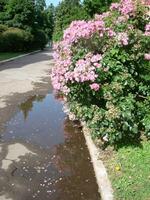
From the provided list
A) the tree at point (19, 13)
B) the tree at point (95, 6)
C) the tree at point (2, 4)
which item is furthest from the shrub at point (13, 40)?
the tree at point (95, 6)

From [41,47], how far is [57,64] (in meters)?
43.9

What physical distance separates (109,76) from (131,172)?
1899 millimetres

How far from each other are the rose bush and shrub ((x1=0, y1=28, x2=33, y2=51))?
30.1 metres

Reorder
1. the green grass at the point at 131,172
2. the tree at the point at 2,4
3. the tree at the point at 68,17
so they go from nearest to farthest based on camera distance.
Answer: the green grass at the point at 131,172
the tree at the point at 68,17
the tree at the point at 2,4

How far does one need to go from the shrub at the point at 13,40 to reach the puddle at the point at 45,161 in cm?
2731

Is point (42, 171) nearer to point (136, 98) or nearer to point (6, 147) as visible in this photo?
point (6, 147)

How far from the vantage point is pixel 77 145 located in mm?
8789

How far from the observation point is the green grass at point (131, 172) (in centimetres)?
593

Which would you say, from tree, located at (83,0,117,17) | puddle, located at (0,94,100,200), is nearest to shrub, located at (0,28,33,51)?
tree, located at (83,0,117,17)

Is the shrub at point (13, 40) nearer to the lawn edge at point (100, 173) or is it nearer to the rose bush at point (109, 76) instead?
the rose bush at point (109, 76)

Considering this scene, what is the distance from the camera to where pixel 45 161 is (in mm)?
7801

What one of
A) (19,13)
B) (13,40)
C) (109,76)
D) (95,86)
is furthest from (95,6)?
(19,13)

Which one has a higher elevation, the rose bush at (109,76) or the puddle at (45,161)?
the rose bush at (109,76)

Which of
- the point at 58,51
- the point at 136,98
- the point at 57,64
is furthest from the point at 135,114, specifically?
the point at 58,51
